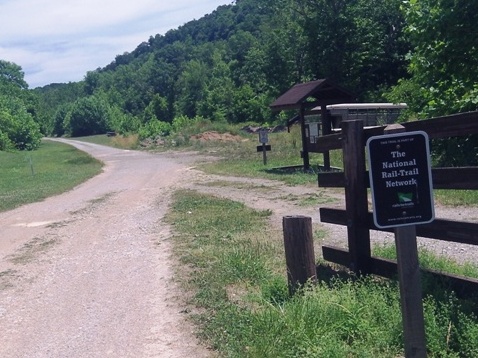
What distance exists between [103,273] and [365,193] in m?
4.03

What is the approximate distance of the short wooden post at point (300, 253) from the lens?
6336 mm

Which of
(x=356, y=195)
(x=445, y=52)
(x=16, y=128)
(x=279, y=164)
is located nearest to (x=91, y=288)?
(x=356, y=195)

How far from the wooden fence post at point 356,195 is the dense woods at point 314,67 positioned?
8911mm

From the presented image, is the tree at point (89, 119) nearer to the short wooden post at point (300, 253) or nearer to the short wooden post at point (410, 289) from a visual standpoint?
the short wooden post at point (300, 253)

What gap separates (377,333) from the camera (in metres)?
5.26

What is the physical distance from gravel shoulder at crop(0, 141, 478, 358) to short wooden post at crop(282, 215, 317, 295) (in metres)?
1.09

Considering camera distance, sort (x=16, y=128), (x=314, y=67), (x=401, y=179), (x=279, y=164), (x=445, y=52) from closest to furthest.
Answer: (x=401, y=179) → (x=445, y=52) → (x=279, y=164) → (x=314, y=67) → (x=16, y=128)

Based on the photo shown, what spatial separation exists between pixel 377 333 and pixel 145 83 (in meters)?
149

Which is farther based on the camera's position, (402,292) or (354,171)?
(354,171)

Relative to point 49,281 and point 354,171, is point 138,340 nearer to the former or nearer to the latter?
point 354,171

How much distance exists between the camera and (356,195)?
6.43 meters

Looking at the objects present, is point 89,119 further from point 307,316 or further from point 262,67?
point 307,316

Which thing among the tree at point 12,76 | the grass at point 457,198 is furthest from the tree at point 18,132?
the grass at point 457,198

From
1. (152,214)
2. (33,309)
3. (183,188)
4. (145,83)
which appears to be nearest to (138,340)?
(33,309)
